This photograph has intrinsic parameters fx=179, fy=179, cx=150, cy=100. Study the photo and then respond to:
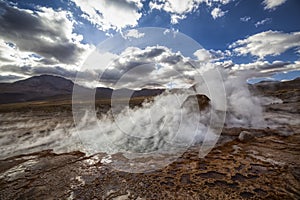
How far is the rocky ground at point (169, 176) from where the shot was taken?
435 centimetres

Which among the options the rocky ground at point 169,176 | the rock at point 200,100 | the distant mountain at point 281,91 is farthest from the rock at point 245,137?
the distant mountain at point 281,91

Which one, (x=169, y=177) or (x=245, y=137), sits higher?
(x=245, y=137)

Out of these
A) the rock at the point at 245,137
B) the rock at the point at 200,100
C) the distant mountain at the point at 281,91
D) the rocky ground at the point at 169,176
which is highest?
the distant mountain at the point at 281,91

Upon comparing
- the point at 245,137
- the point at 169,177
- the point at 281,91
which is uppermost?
the point at 281,91

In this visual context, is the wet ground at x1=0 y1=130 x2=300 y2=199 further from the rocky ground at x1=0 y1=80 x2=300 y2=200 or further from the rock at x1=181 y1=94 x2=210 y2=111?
the rock at x1=181 y1=94 x2=210 y2=111

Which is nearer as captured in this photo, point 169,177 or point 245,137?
point 169,177

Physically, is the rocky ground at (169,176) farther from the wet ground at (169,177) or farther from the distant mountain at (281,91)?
the distant mountain at (281,91)

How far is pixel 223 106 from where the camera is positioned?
46.7 feet

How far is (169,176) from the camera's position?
5.24 meters

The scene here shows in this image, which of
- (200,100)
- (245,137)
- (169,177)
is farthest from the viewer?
(200,100)

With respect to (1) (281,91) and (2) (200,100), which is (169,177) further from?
(1) (281,91)

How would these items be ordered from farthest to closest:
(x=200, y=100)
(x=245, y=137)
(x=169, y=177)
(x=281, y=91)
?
(x=281, y=91) → (x=200, y=100) → (x=245, y=137) → (x=169, y=177)

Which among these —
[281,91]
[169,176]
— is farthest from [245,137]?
[281,91]

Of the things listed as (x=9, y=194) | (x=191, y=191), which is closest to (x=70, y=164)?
(x=9, y=194)
